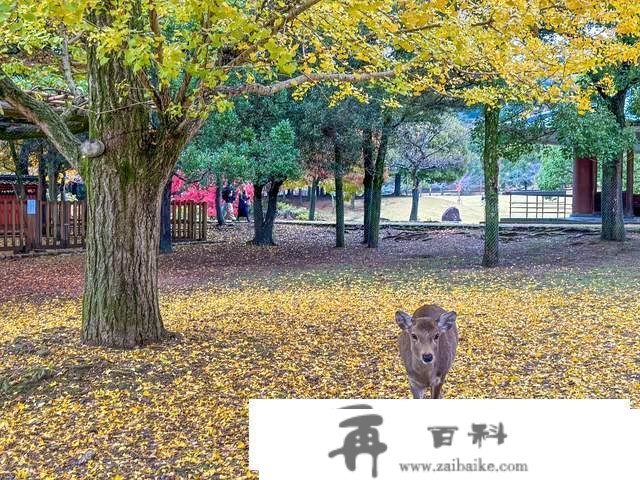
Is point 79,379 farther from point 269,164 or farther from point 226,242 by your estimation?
point 226,242

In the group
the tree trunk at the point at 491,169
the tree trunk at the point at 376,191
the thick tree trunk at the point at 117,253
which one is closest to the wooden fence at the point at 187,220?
the tree trunk at the point at 376,191

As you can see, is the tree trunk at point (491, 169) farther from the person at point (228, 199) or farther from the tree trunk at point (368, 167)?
the person at point (228, 199)

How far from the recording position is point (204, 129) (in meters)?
15.0

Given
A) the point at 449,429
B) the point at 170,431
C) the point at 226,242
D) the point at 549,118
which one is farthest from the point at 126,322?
the point at 226,242

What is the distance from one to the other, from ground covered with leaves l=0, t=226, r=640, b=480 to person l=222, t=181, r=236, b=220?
17987mm

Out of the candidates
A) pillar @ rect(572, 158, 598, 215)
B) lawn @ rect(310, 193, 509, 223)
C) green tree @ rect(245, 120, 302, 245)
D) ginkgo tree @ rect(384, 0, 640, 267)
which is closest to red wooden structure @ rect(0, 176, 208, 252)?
Answer: green tree @ rect(245, 120, 302, 245)

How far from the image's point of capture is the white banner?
63.8 inches

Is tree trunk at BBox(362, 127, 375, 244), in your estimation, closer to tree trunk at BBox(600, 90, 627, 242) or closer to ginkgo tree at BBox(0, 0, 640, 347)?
tree trunk at BBox(600, 90, 627, 242)

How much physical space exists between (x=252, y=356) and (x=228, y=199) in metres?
25.7

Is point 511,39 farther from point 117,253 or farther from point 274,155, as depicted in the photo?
point 274,155

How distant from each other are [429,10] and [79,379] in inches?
155

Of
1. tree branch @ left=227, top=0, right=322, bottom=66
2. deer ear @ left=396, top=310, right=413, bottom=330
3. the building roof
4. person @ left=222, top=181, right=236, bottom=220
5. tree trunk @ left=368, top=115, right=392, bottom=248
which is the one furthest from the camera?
person @ left=222, top=181, right=236, bottom=220

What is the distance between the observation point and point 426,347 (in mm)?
3549

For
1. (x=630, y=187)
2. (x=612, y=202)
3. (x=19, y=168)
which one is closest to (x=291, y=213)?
(x=19, y=168)
